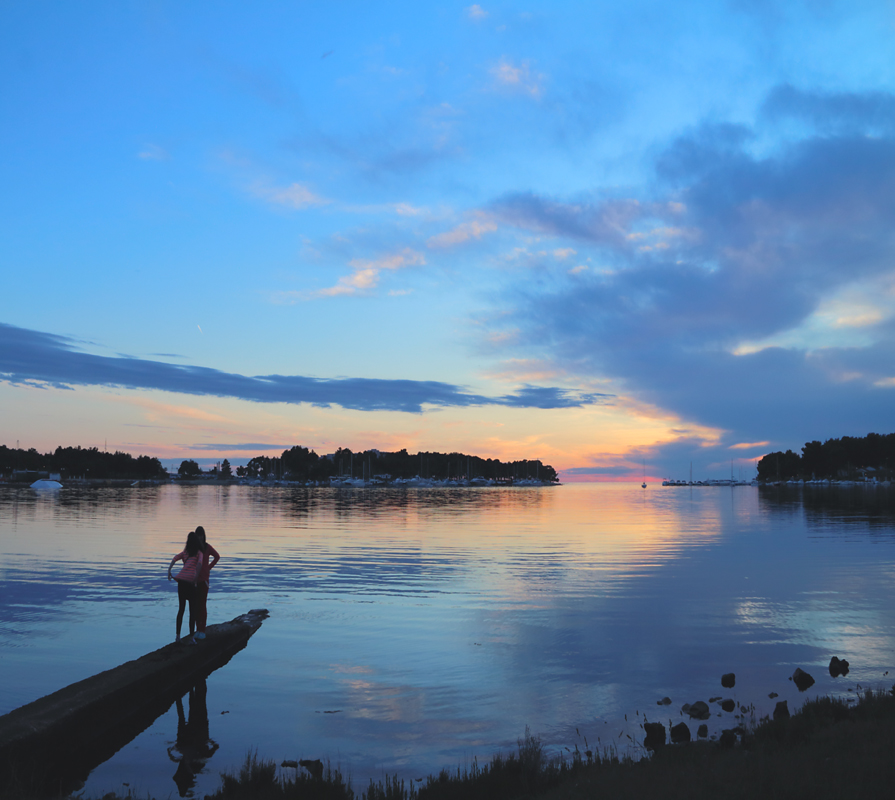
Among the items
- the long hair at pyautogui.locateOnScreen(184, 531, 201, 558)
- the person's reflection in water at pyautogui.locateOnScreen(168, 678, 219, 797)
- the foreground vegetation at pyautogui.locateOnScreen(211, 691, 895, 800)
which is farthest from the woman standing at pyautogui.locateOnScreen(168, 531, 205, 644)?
the foreground vegetation at pyautogui.locateOnScreen(211, 691, 895, 800)

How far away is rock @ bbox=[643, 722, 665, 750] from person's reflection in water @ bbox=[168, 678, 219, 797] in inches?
314

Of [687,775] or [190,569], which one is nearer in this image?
[687,775]

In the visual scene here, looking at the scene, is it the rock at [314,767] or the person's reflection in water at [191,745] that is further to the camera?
the person's reflection in water at [191,745]

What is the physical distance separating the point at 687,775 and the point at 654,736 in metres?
3.43

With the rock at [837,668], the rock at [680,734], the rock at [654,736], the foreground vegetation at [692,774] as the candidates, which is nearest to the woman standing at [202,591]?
the foreground vegetation at [692,774]

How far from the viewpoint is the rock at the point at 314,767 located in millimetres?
10634

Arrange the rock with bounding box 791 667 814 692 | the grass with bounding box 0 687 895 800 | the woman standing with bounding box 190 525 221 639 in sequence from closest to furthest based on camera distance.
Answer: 1. the grass with bounding box 0 687 895 800
2. the rock with bounding box 791 667 814 692
3. the woman standing with bounding box 190 525 221 639

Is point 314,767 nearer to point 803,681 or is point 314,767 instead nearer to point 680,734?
point 680,734

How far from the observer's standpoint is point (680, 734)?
12.7 m

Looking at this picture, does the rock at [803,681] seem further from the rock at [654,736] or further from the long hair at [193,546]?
the long hair at [193,546]

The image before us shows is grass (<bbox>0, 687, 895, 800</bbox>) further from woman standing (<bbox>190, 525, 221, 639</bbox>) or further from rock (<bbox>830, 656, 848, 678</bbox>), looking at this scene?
woman standing (<bbox>190, 525, 221, 639</bbox>)

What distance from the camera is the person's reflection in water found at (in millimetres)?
11516

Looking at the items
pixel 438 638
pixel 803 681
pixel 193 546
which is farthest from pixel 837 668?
pixel 193 546

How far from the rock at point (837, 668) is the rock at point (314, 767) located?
44.0 feet
